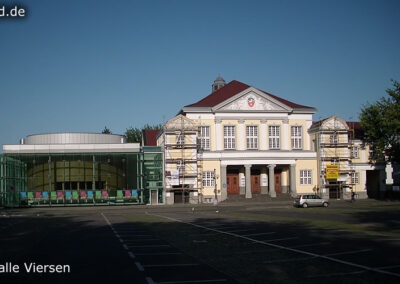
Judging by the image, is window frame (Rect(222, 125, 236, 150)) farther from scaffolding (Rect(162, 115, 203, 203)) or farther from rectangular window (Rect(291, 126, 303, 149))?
rectangular window (Rect(291, 126, 303, 149))

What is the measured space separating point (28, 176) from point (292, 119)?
36.6m

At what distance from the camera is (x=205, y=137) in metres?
63.8

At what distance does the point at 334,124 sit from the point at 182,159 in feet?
70.4

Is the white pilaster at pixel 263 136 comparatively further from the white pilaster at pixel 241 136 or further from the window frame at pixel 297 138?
the window frame at pixel 297 138

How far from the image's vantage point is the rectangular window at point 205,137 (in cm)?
6366

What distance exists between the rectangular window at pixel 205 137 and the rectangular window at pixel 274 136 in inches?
334

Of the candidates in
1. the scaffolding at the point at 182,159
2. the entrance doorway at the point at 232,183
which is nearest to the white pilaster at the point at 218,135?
the scaffolding at the point at 182,159

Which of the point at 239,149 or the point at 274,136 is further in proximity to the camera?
the point at 274,136

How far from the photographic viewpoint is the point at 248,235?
20938mm

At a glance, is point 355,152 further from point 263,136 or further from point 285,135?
point 263,136

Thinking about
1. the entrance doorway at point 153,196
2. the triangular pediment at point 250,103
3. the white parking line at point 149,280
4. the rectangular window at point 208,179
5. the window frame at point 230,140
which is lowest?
the entrance doorway at point 153,196

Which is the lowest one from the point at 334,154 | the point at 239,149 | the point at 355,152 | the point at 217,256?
the point at 217,256

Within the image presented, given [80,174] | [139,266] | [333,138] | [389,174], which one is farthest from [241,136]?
[139,266]

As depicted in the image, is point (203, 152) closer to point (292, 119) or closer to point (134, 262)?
point (292, 119)
